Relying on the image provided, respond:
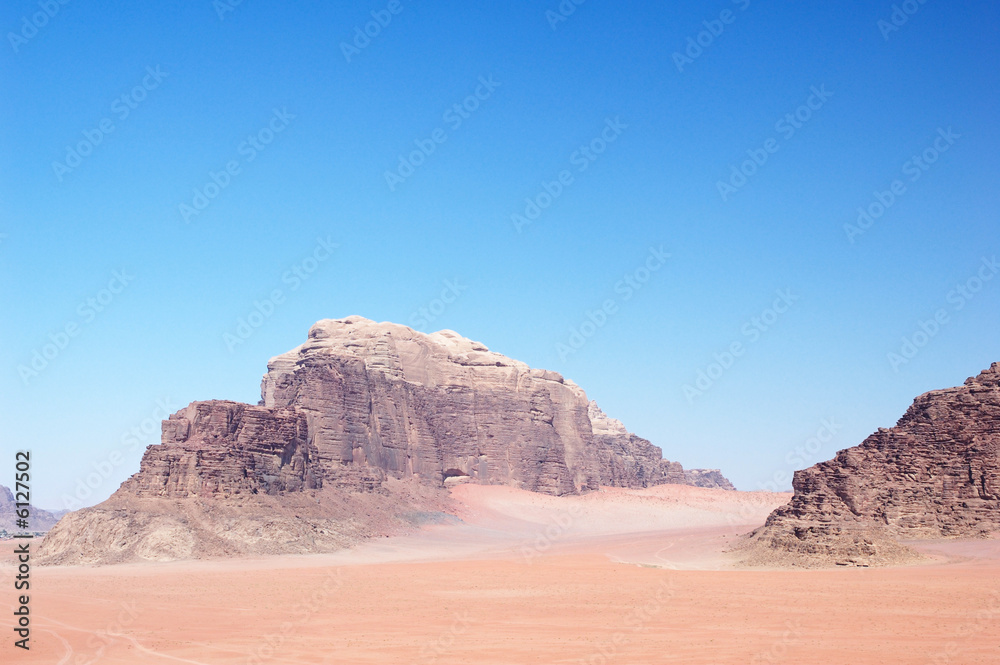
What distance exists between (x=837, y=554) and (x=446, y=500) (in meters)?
44.7

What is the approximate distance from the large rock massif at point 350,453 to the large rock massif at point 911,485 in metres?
25.7

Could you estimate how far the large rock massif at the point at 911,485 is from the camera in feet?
135

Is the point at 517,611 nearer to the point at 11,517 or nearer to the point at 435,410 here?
the point at 435,410

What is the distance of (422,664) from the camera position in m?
19.4

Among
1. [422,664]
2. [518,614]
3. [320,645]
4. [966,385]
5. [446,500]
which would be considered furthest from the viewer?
[446,500]

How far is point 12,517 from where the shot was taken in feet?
478

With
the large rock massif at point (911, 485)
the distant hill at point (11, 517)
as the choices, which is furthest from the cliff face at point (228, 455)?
the distant hill at point (11, 517)

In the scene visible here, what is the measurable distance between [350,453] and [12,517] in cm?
9892

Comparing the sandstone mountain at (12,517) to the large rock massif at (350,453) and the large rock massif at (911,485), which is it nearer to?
the large rock massif at (350,453)

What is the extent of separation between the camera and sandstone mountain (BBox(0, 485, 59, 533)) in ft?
461

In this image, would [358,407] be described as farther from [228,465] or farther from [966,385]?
[966,385]

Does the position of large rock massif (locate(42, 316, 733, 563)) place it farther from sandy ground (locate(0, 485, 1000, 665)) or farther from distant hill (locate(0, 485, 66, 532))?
distant hill (locate(0, 485, 66, 532))

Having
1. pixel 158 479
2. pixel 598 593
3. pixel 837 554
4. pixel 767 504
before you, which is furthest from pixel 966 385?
pixel 767 504

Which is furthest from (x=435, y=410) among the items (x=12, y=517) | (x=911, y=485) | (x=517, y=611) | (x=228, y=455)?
(x=12, y=517)
